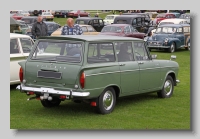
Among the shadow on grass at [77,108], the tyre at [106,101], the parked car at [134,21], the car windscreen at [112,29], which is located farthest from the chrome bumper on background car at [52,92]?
the parked car at [134,21]

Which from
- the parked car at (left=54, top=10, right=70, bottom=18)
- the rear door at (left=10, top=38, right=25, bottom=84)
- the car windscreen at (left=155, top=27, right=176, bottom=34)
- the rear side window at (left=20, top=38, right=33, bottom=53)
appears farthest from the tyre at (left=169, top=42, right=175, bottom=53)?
the parked car at (left=54, top=10, right=70, bottom=18)

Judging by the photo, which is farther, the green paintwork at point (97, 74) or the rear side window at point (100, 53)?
the rear side window at point (100, 53)

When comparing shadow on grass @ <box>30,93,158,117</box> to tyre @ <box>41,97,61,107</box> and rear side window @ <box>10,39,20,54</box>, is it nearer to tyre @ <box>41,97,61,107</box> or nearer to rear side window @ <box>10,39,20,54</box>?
tyre @ <box>41,97,61,107</box>

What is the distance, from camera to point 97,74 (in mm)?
8562

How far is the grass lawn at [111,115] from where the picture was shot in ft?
27.0

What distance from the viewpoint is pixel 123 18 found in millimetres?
31891

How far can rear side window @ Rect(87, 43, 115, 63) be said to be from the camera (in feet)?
28.6

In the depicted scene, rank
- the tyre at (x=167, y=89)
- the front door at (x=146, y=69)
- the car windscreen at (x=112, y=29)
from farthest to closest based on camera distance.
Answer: the car windscreen at (x=112, y=29), the tyre at (x=167, y=89), the front door at (x=146, y=69)

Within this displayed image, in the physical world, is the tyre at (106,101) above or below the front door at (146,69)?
below

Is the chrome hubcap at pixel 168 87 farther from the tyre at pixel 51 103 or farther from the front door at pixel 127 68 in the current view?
the tyre at pixel 51 103

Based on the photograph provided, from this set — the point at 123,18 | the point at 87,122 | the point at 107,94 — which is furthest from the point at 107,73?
the point at 123,18

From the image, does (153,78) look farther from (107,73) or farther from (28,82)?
(28,82)

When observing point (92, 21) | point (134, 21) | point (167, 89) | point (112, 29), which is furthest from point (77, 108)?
point (92, 21)

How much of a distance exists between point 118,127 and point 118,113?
1.08 meters
